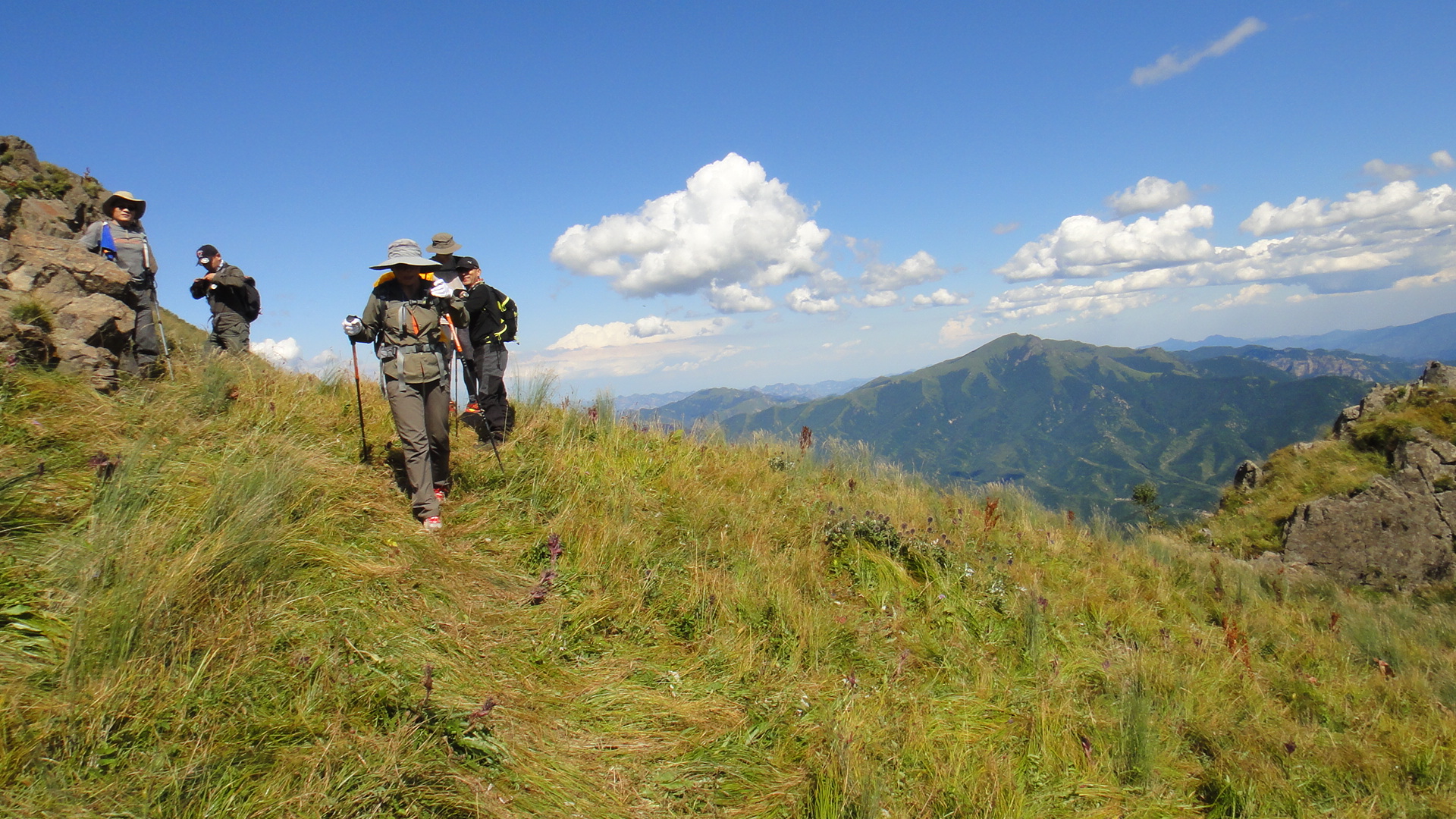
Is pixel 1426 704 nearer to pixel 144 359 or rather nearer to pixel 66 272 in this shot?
pixel 144 359

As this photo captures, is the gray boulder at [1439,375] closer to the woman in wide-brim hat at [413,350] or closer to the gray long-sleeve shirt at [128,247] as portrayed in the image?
the woman in wide-brim hat at [413,350]

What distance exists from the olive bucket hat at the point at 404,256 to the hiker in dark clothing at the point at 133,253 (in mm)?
3736

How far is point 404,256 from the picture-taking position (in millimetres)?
5191

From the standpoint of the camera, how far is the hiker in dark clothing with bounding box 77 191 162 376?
22.4 ft

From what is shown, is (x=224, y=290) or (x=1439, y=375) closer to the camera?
(x=224, y=290)

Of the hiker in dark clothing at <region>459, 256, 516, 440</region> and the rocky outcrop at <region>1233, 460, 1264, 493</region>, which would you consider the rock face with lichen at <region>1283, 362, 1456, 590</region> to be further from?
the hiker in dark clothing at <region>459, 256, 516, 440</region>

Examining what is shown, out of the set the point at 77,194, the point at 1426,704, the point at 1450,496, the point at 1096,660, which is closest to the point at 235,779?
the point at 1096,660

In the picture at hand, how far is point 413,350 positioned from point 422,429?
27.1 inches

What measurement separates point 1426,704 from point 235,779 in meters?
8.67

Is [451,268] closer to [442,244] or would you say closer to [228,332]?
[442,244]

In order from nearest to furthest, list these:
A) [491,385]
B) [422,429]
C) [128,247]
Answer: [422,429] → [128,247] → [491,385]

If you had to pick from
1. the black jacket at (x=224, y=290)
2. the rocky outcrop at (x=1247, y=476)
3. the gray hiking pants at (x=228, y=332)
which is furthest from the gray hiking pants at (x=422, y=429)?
the rocky outcrop at (x=1247, y=476)

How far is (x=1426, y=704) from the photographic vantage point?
17.7ft

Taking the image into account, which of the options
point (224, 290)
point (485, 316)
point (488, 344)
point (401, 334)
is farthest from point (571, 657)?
point (224, 290)
